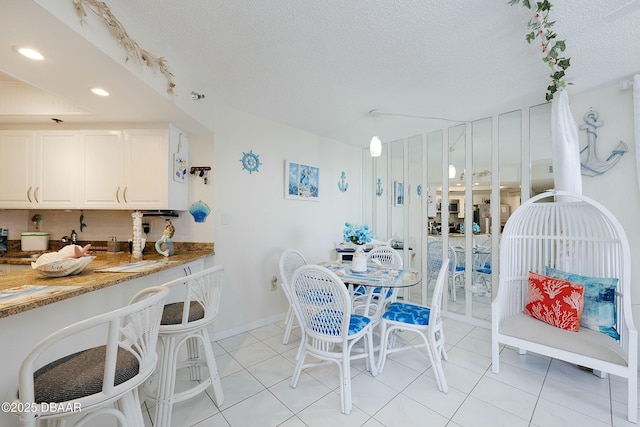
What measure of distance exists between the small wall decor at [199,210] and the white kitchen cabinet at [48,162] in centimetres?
107

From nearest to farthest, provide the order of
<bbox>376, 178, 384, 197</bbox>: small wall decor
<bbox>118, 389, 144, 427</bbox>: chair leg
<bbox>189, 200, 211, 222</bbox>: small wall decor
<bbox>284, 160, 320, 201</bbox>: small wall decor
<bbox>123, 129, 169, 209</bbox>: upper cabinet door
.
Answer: <bbox>118, 389, 144, 427</bbox>: chair leg → <bbox>123, 129, 169, 209</bbox>: upper cabinet door → <bbox>189, 200, 211, 222</bbox>: small wall decor → <bbox>284, 160, 320, 201</bbox>: small wall decor → <bbox>376, 178, 384, 197</bbox>: small wall decor

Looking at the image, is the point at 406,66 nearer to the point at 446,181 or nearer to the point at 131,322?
the point at 446,181

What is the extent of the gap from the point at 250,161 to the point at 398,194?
2267mm

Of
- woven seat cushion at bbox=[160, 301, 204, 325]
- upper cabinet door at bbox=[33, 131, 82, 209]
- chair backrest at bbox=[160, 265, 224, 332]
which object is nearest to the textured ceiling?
upper cabinet door at bbox=[33, 131, 82, 209]

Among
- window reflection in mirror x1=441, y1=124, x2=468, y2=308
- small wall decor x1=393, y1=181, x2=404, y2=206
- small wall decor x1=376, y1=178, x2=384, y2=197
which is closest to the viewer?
window reflection in mirror x1=441, y1=124, x2=468, y2=308

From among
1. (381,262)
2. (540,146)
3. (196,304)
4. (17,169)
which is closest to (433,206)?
(381,262)

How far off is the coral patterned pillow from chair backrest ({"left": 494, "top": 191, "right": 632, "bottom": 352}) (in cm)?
18

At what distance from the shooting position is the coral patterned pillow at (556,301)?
6.43 feet

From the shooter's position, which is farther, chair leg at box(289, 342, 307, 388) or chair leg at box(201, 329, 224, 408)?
chair leg at box(289, 342, 307, 388)

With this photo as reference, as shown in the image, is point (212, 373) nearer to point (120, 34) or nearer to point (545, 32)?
point (120, 34)

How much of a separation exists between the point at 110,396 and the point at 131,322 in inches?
9.9

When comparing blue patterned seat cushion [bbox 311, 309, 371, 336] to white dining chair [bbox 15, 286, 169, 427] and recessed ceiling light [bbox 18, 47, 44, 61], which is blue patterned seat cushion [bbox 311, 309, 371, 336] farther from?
recessed ceiling light [bbox 18, 47, 44, 61]

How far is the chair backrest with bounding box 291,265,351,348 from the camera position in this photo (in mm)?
1650

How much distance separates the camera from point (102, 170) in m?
2.45
